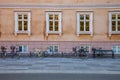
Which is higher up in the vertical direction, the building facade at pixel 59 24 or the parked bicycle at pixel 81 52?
the building facade at pixel 59 24

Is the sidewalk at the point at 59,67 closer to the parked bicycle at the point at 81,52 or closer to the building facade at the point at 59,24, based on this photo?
the parked bicycle at the point at 81,52

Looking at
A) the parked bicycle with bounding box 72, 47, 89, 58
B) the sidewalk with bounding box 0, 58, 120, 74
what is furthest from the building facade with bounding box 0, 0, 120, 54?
the sidewalk with bounding box 0, 58, 120, 74

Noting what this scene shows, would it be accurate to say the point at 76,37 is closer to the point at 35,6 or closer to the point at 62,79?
the point at 35,6

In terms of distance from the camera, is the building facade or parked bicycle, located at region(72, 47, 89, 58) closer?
parked bicycle, located at region(72, 47, 89, 58)

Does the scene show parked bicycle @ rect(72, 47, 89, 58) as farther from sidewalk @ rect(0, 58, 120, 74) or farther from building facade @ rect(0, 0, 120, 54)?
sidewalk @ rect(0, 58, 120, 74)

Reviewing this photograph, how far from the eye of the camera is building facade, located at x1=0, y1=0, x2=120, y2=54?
98.7ft

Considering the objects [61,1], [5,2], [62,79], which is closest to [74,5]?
[61,1]

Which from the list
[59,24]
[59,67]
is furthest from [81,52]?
[59,67]

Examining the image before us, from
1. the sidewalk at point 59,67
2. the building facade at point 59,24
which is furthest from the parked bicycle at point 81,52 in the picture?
the sidewalk at point 59,67

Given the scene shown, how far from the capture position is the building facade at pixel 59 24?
30078mm

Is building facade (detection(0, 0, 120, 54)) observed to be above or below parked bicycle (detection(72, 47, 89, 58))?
above

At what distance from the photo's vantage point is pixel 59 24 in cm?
3027

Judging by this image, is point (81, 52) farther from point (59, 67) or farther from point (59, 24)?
point (59, 67)

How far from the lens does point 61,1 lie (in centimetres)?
3033
